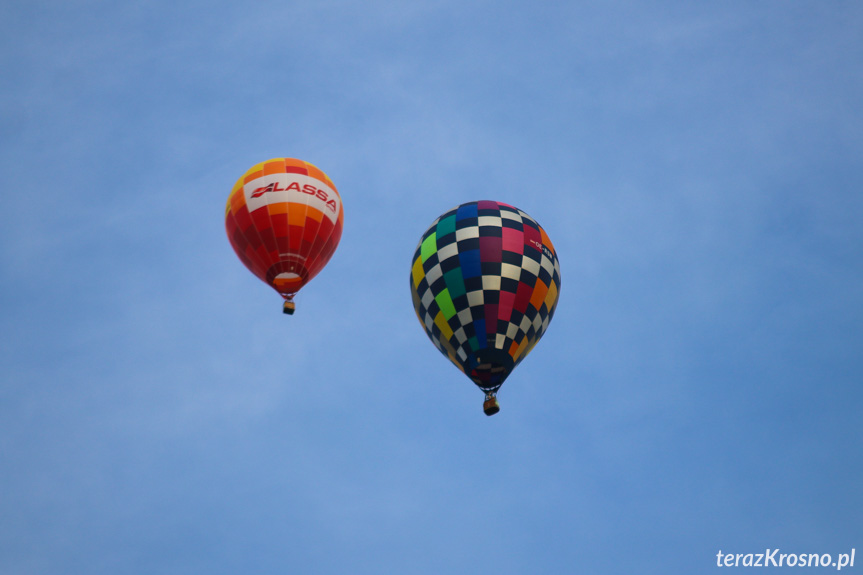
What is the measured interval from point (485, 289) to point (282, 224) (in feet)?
19.9

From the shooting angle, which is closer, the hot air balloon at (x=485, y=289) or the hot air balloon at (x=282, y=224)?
the hot air balloon at (x=485, y=289)

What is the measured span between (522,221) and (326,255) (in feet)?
19.1

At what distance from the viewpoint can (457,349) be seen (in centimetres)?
2555

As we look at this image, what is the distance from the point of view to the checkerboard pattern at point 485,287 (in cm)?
2519

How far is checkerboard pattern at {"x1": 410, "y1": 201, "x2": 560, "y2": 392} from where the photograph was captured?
25.2 metres

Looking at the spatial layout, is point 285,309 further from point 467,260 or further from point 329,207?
point 467,260

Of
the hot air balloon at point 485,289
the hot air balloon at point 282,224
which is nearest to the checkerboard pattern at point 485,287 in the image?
the hot air balloon at point 485,289

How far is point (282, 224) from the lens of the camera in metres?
26.8

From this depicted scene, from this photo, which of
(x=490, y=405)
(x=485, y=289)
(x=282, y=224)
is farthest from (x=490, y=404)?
(x=282, y=224)

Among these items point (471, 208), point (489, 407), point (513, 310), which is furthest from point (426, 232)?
point (489, 407)

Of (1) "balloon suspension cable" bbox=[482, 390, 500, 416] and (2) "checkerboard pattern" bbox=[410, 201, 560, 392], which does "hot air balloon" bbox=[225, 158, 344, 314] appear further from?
(1) "balloon suspension cable" bbox=[482, 390, 500, 416]

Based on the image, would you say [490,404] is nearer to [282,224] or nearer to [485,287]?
[485,287]

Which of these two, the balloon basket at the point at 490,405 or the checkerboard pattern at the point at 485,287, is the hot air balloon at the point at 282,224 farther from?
the balloon basket at the point at 490,405

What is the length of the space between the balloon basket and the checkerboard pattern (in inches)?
10.3
